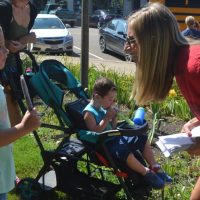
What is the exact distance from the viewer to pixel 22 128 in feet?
8.07

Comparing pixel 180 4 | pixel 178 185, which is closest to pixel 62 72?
pixel 178 185

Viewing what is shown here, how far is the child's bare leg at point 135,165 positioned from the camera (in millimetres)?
3686

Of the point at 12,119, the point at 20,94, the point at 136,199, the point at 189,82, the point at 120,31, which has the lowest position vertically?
the point at 120,31

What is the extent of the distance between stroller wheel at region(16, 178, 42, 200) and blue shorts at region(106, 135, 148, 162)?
29.4 inches

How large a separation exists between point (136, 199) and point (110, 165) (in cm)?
37

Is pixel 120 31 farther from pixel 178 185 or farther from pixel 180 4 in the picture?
pixel 178 185

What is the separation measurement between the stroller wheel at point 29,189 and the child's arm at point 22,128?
1587mm

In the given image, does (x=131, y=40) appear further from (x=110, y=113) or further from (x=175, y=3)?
(x=175, y=3)

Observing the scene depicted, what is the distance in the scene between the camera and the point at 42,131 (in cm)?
593

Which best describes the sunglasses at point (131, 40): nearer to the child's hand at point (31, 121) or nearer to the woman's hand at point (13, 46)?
the child's hand at point (31, 121)

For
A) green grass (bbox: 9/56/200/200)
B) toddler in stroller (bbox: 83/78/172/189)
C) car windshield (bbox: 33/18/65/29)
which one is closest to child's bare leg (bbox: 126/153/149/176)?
toddler in stroller (bbox: 83/78/172/189)

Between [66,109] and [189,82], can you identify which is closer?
[189,82]

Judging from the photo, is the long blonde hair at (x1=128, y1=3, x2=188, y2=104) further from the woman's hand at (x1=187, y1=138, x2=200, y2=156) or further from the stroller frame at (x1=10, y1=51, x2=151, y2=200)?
the stroller frame at (x1=10, y1=51, x2=151, y2=200)

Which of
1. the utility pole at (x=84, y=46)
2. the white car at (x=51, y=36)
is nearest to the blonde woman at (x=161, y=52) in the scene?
the utility pole at (x=84, y=46)
